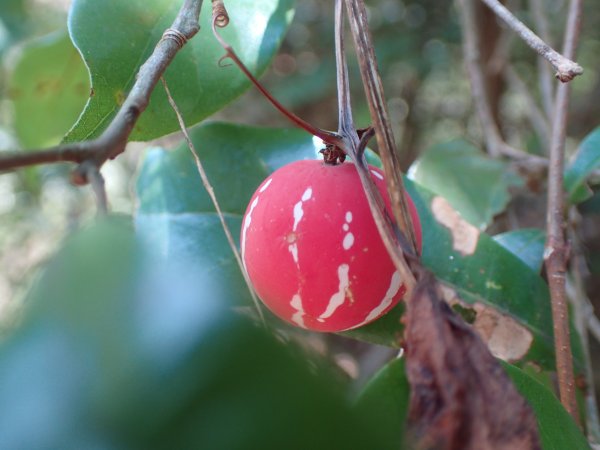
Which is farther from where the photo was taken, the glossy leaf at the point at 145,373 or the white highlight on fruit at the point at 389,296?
the white highlight on fruit at the point at 389,296

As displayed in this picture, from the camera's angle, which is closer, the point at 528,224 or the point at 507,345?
the point at 507,345

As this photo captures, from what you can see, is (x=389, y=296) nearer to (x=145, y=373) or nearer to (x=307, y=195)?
(x=307, y=195)

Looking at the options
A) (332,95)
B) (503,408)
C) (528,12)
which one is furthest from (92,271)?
(528,12)

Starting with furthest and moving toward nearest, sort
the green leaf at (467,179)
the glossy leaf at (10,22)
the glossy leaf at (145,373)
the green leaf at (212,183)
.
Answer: the glossy leaf at (10,22), the green leaf at (467,179), the green leaf at (212,183), the glossy leaf at (145,373)

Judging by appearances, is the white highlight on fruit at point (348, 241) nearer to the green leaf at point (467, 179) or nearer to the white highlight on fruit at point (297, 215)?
the white highlight on fruit at point (297, 215)

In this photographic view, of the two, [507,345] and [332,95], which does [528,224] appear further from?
[332,95]

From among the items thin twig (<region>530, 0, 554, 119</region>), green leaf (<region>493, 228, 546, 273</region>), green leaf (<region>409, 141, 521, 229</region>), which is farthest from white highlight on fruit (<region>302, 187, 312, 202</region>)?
thin twig (<region>530, 0, 554, 119</region>)

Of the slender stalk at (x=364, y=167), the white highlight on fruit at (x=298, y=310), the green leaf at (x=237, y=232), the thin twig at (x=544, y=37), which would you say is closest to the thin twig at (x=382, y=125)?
the slender stalk at (x=364, y=167)
